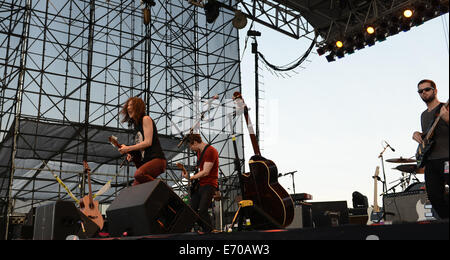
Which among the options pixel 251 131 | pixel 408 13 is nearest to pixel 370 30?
pixel 408 13

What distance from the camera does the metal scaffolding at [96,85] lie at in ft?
41.7

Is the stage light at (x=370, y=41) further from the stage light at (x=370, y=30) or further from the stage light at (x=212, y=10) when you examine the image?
the stage light at (x=212, y=10)

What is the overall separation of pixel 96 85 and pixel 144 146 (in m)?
12.3

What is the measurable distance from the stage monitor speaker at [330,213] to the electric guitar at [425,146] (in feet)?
14.7

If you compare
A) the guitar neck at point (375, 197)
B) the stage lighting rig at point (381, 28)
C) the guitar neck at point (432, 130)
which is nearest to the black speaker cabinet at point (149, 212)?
the guitar neck at point (432, 130)

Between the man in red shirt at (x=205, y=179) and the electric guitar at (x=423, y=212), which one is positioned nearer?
the man in red shirt at (x=205, y=179)

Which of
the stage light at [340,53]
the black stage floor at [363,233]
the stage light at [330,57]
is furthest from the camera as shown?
the stage light at [330,57]

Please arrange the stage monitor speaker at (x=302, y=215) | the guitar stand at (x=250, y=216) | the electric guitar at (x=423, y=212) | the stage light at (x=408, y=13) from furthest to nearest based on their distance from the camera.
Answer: the stage light at (x=408, y=13) → the stage monitor speaker at (x=302, y=215) → the electric guitar at (x=423, y=212) → the guitar stand at (x=250, y=216)

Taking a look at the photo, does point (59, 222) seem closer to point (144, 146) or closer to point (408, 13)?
point (144, 146)

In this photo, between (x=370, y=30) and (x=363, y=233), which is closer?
(x=363, y=233)

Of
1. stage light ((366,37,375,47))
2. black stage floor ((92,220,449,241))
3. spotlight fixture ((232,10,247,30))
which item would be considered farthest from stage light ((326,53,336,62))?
black stage floor ((92,220,449,241))

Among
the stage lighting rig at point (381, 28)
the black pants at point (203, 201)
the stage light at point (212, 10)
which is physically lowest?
the black pants at point (203, 201)

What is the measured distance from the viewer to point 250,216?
447 cm

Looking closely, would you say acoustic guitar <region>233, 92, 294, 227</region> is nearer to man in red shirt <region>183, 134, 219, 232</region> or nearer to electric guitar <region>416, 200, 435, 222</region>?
man in red shirt <region>183, 134, 219, 232</region>
